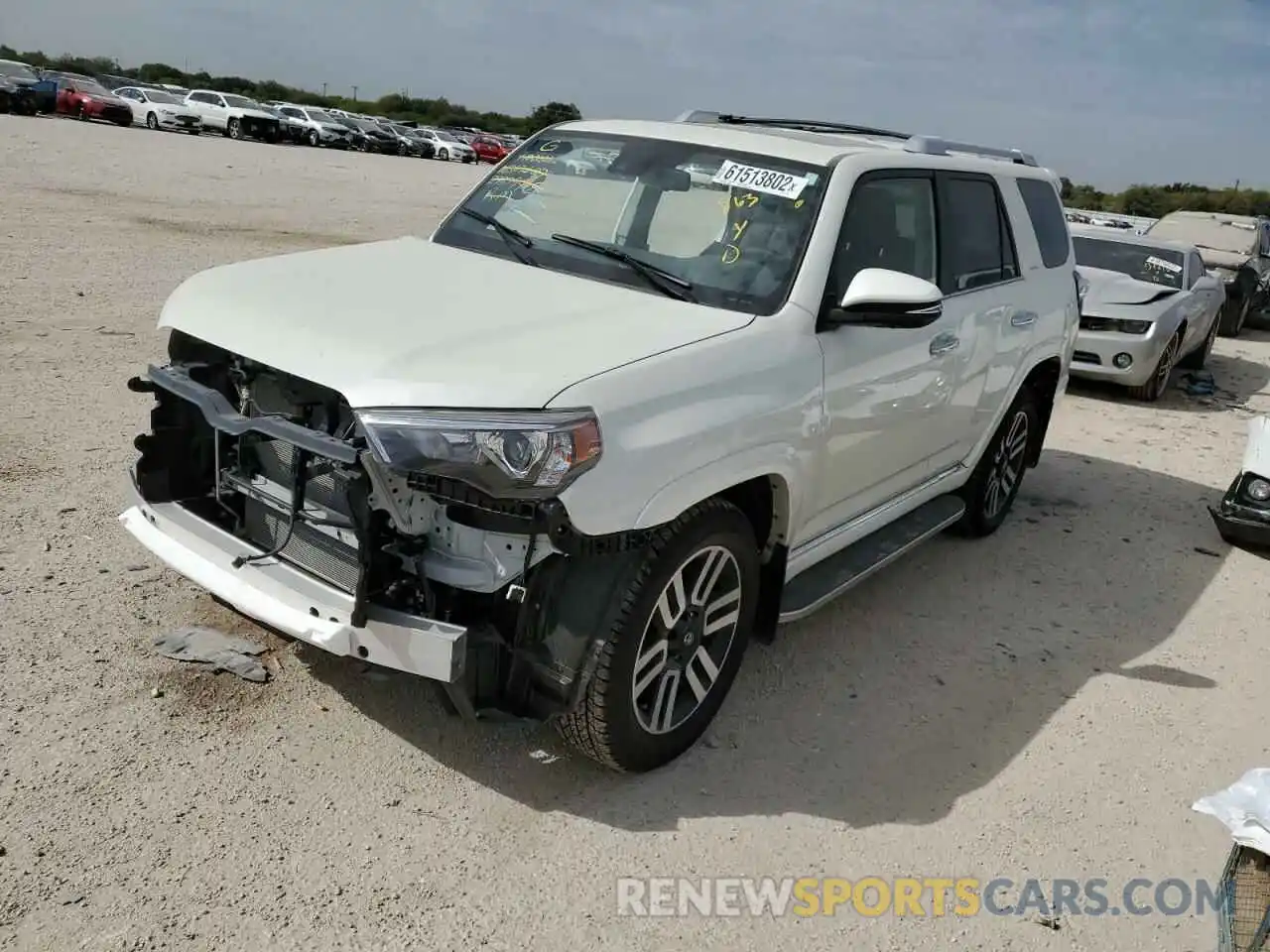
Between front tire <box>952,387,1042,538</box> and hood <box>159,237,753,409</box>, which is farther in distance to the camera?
front tire <box>952,387,1042,538</box>

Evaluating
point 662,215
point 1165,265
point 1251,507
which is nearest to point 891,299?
point 662,215

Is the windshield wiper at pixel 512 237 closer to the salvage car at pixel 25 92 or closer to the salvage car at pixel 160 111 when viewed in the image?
the salvage car at pixel 25 92

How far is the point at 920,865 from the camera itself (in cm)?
336

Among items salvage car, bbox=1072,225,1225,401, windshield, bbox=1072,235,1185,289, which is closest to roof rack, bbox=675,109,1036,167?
salvage car, bbox=1072,225,1225,401

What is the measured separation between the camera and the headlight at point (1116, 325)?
10570mm

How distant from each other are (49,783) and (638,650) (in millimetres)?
1750

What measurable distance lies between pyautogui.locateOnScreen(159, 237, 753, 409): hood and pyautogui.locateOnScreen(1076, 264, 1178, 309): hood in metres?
8.30

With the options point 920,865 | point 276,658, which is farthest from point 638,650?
point 276,658

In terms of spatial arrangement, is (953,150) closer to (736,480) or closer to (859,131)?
(859,131)

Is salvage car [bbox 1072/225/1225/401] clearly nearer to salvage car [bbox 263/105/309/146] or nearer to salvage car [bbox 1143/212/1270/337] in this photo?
salvage car [bbox 1143/212/1270/337]

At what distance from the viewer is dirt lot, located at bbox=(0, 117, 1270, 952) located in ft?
9.65

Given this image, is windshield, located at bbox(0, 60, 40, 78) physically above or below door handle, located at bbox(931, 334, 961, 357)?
above

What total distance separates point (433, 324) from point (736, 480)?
1039 millimetres

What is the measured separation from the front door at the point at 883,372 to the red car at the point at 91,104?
1410 inches
